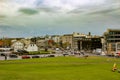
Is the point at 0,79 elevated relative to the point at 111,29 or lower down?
lower down

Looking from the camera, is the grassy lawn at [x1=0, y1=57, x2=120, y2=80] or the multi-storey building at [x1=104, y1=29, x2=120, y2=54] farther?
the multi-storey building at [x1=104, y1=29, x2=120, y2=54]

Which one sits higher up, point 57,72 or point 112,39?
A: point 112,39

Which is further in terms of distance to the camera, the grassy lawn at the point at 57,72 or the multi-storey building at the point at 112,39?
the multi-storey building at the point at 112,39

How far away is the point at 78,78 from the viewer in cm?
4684

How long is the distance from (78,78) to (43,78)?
6.08 m

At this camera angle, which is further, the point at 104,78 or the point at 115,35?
the point at 115,35

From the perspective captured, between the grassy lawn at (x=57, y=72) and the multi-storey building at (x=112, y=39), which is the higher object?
the multi-storey building at (x=112, y=39)

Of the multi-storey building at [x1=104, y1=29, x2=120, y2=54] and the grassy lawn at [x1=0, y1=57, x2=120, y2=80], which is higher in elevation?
the multi-storey building at [x1=104, y1=29, x2=120, y2=54]

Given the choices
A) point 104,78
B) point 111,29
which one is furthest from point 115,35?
point 104,78

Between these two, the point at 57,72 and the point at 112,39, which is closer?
the point at 57,72

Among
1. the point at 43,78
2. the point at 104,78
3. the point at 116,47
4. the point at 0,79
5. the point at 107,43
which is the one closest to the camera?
the point at 0,79

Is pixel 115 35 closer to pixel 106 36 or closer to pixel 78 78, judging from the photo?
pixel 106 36

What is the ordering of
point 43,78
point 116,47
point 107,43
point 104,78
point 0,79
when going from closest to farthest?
1. point 0,79
2. point 43,78
3. point 104,78
4. point 116,47
5. point 107,43

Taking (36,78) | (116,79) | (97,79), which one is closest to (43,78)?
(36,78)
